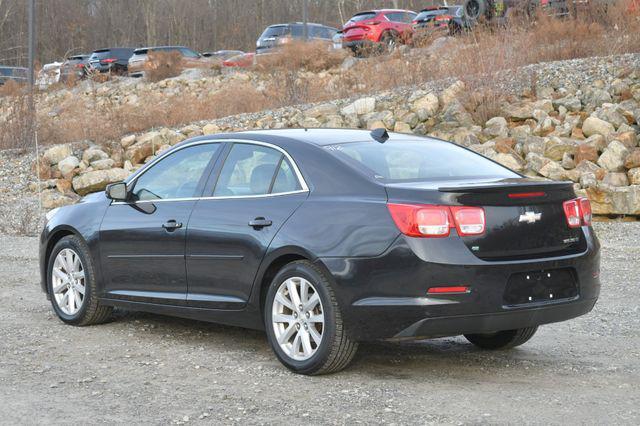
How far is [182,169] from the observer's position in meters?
7.52

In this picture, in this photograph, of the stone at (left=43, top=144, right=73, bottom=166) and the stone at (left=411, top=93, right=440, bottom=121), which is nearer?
the stone at (left=411, top=93, right=440, bottom=121)

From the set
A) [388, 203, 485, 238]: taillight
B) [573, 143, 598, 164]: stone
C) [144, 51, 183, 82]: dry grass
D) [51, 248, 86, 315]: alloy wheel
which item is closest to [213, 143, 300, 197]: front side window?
[388, 203, 485, 238]: taillight

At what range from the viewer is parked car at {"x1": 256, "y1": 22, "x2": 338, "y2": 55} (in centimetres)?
3414

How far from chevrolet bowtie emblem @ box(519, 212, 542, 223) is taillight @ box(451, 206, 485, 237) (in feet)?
0.93

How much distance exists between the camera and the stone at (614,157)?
16203 mm

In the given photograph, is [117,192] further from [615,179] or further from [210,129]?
[210,129]

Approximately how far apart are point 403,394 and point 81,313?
314 cm

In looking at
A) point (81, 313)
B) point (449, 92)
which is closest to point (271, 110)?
point (449, 92)

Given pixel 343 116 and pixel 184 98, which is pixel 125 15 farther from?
pixel 343 116

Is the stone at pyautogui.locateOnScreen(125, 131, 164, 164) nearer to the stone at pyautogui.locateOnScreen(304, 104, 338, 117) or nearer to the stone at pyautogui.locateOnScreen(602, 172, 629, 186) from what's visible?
the stone at pyautogui.locateOnScreen(304, 104, 338, 117)

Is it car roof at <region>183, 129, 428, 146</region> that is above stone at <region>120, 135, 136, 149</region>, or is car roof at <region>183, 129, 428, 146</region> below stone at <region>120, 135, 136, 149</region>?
above

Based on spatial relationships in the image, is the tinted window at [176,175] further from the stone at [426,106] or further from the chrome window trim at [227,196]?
the stone at [426,106]

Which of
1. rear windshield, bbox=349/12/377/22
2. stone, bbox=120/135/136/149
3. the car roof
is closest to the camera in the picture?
the car roof

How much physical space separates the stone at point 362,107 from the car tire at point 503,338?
14132 mm
